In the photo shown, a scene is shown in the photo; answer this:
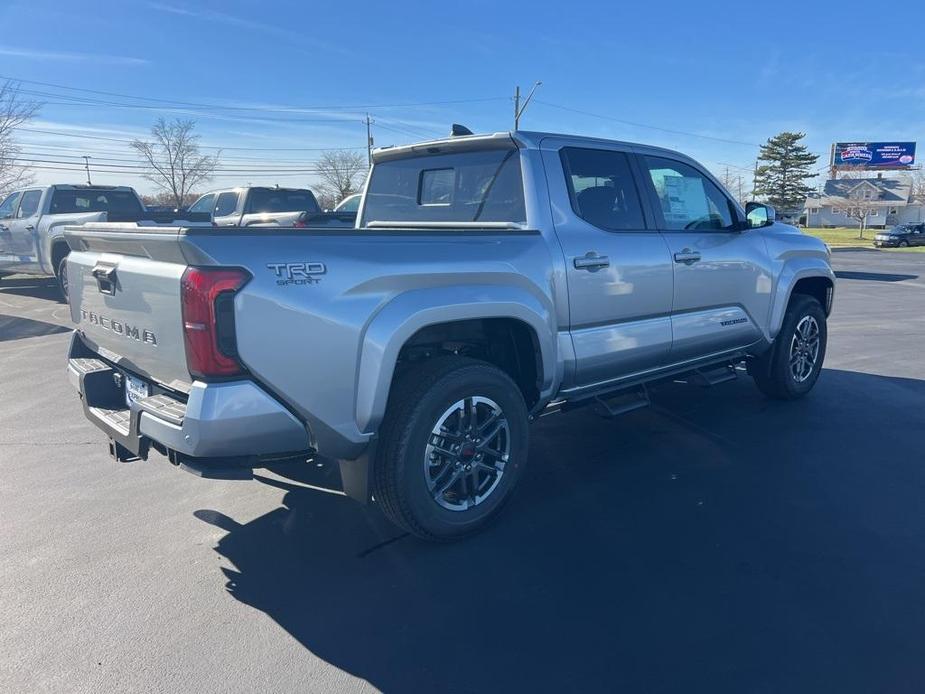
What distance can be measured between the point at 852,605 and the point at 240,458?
2.64 meters

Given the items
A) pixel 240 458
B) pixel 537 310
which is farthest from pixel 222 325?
pixel 537 310

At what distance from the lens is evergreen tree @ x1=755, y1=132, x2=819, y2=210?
65.4 metres

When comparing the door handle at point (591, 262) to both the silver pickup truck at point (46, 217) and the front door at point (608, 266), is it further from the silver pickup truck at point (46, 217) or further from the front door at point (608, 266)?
the silver pickup truck at point (46, 217)

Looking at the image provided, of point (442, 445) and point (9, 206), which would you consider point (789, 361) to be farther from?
point (9, 206)

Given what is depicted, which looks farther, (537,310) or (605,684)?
(537,310)

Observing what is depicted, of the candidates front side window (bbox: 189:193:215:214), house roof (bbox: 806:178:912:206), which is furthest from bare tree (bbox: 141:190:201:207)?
house roof (bbox: 806:178:912:206)

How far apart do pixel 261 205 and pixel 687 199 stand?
11771 mm

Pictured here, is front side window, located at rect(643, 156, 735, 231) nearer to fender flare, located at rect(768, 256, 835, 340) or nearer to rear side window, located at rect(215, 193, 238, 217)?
fender flare, located at rect(768, 256, 835, 340)

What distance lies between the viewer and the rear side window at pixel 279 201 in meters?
14.7

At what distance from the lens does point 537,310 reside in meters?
3.60

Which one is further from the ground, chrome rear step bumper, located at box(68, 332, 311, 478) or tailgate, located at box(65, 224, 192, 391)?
tailgate, located at box(65, 224, 192, 391)

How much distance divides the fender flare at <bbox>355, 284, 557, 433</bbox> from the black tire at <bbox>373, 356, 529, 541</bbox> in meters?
0.17

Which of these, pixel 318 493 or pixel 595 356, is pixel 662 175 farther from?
pixel 318 493

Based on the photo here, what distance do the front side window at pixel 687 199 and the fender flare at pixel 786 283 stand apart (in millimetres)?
740
